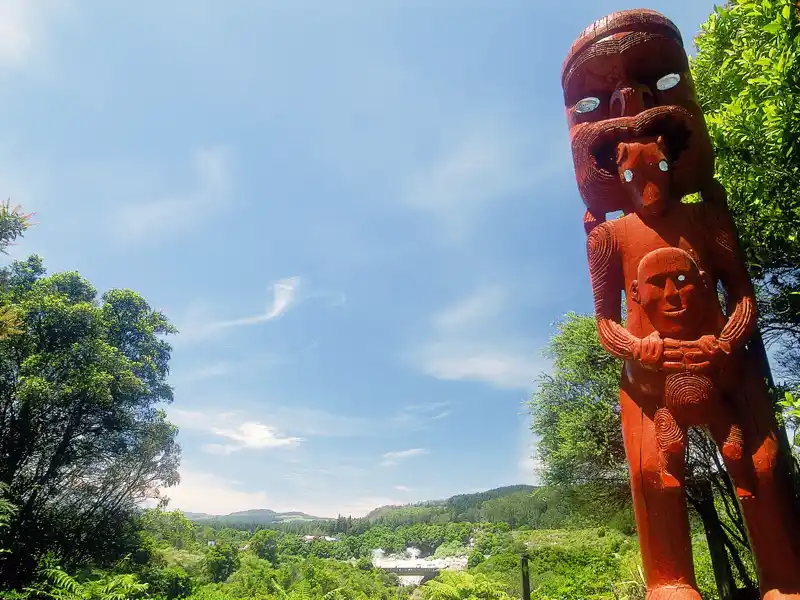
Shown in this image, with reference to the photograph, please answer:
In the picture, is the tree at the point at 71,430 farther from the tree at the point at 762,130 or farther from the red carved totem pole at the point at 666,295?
the tree at the point at 762,130

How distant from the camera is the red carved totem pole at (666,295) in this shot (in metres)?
3.83

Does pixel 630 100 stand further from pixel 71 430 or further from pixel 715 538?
pixel 71 430

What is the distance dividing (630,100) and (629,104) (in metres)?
0.04

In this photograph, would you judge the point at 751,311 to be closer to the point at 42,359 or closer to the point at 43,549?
the point at 42,359

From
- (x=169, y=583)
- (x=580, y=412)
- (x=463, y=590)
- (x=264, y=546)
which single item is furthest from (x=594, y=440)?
(x=264, y=546)

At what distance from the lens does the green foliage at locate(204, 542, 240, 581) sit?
25.1m

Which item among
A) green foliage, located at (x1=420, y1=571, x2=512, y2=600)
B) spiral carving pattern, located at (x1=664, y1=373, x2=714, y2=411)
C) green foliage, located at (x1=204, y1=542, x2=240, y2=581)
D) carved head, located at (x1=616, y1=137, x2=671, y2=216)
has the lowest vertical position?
green foliage, located at (x1=204, y1=542, x2=240, y2=581)

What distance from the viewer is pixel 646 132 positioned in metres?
4.75

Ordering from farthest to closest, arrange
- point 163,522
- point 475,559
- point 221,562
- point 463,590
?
1. point 475,559
2. point 221,562
3. point 163,522
4. point 463,590

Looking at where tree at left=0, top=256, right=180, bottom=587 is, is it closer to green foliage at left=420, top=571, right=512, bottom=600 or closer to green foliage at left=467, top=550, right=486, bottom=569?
green foliage at left=420, top=571, right=512, bottom=600

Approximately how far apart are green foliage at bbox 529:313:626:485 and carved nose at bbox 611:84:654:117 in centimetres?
641

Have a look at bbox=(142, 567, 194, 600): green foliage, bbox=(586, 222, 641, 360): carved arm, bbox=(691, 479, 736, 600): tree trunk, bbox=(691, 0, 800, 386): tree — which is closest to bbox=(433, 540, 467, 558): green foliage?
bbox=(142, 567, 194, 600): green foliage

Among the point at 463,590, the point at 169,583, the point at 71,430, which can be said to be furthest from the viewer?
the point at 169,583

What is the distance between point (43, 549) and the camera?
539 inches
